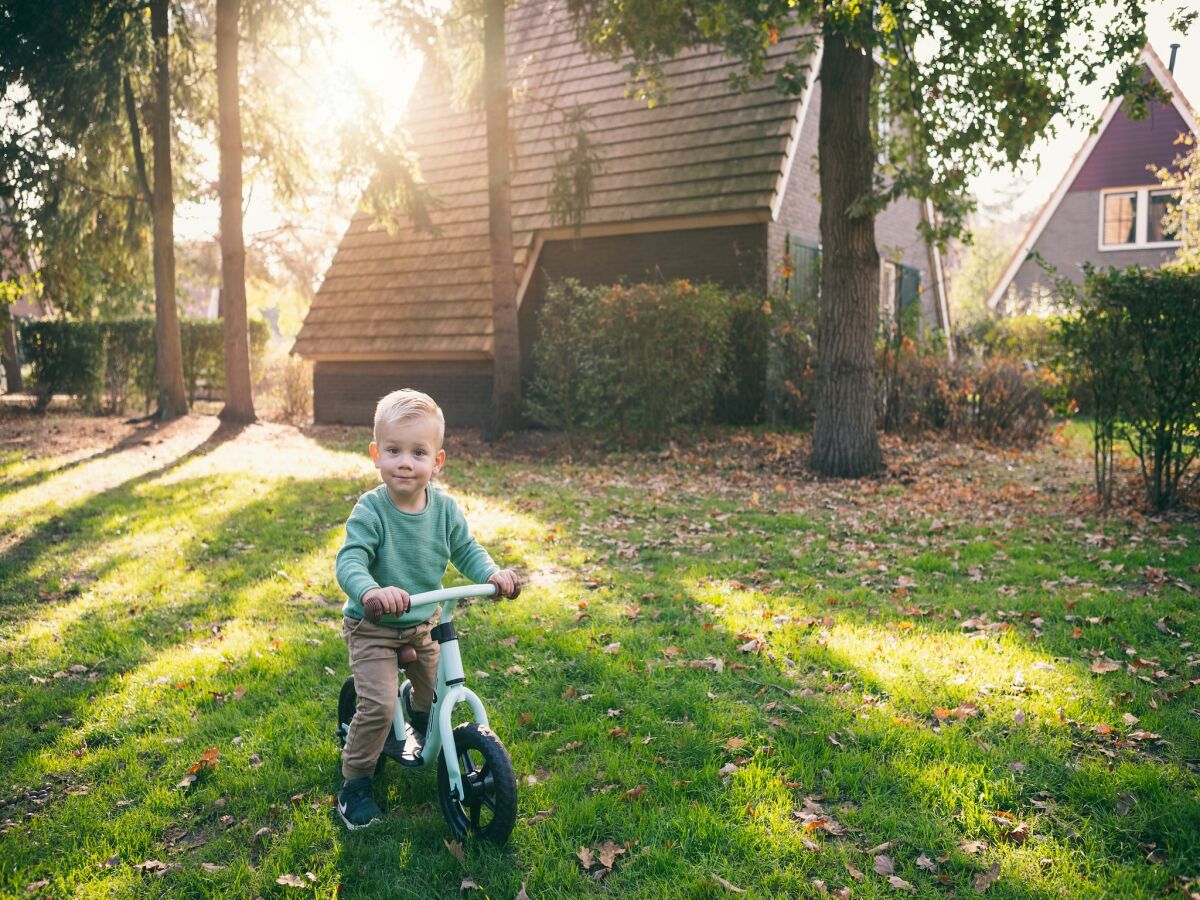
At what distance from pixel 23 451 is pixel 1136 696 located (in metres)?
13.4

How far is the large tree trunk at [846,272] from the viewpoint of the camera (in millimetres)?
10375

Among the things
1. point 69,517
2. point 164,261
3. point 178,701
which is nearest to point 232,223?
point 164,261

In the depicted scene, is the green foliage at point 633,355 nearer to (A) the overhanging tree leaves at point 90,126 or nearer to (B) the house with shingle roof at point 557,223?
(B) the house with shingle roof at point 557,223

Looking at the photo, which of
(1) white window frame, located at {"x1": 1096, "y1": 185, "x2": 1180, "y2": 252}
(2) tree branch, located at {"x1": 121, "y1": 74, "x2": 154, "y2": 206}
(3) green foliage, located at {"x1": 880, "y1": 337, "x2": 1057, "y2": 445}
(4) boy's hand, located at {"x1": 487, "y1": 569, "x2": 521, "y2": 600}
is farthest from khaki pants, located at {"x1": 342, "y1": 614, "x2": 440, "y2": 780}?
(1) white window frame, located at {"x1": 1096, "y1": 185, "x2": 1180, "y2": 252}

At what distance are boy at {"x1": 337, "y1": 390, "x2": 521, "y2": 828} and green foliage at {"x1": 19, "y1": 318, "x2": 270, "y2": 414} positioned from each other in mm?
16422

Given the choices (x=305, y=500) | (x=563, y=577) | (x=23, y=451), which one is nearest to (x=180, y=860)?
(x=563, y=577)

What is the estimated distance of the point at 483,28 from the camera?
1342 centimetres

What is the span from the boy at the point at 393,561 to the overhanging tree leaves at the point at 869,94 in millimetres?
7862

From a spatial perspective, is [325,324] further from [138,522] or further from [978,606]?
[978,606]

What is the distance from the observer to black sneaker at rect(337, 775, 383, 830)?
10.9 ft

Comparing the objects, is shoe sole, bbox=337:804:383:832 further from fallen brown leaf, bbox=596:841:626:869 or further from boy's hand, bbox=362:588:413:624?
boy's hand, bbox=362:588:413:624

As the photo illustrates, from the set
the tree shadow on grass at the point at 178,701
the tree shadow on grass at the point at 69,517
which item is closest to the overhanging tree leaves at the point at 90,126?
the tree shadow on grass at the point at 69,517

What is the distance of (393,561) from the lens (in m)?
3.27

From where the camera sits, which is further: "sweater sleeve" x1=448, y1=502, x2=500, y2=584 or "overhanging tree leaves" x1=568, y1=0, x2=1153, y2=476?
"overhanging tree leaves" x1=568, y1=0, x2=1153, y2=476
